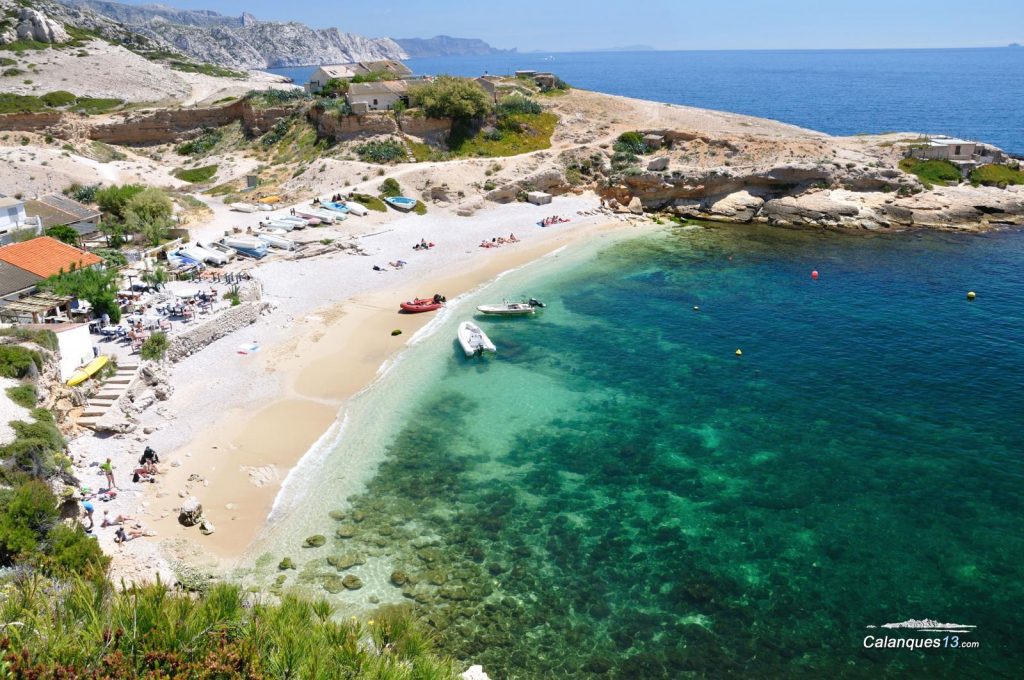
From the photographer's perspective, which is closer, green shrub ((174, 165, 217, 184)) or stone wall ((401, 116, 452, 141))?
stone wall ((401, 116, 452, 141))

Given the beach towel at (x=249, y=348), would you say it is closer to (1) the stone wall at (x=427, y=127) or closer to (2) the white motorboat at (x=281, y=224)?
(2) the white motorboat at (x=281, y=224)

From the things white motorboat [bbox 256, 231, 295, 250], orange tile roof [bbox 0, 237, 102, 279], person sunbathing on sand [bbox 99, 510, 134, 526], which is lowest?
person sunbathing on sand [bbox 99, 510, 134, 526]

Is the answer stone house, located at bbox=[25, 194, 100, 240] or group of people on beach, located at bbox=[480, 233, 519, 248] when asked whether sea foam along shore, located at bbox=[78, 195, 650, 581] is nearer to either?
group of people on beach, located at bbox=[480, 233, 519, 248]

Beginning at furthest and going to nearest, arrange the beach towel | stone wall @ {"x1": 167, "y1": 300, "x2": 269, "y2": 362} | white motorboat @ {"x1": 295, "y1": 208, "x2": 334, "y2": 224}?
white motorboat @ {"x1": 295, "y1": 208, "x2": 334, "y2": 224}
the beach towel
stone wall @ {"x1": 167, "y1": 300, "x2": 269, "y2": 362}

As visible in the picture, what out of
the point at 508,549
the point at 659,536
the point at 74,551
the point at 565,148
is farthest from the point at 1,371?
the point at 565,148

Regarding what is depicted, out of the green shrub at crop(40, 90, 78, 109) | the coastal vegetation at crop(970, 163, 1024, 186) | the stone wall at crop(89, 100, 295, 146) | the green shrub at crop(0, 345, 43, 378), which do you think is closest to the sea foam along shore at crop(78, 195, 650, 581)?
the green shrub at crop(0, 345, 43, 378)

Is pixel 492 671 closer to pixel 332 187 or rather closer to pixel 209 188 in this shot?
pixel 332 187
